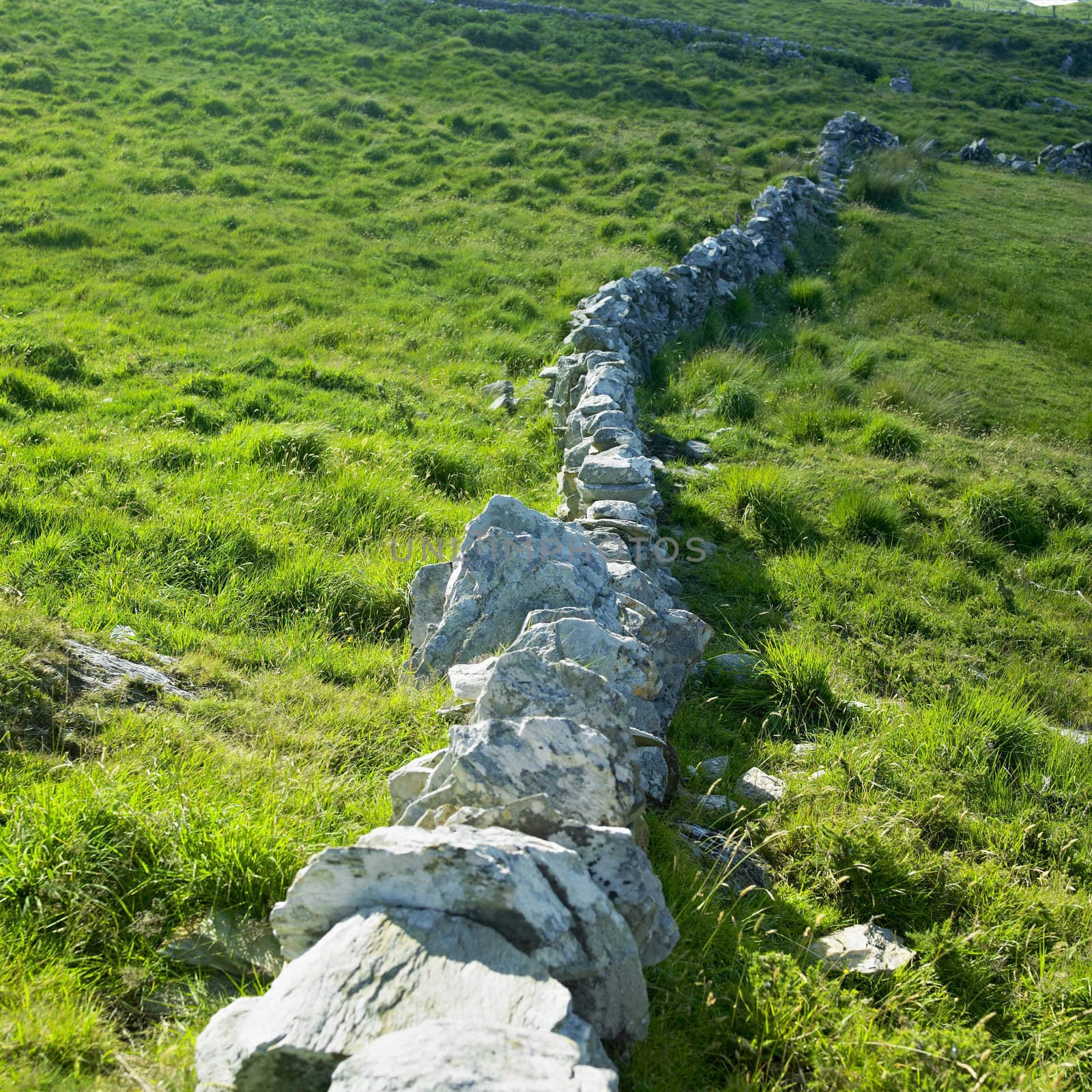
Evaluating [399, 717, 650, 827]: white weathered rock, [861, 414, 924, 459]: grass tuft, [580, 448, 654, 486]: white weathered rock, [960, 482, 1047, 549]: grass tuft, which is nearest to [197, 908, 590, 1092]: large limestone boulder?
[399, 717, 650, 827]: white weathered rock

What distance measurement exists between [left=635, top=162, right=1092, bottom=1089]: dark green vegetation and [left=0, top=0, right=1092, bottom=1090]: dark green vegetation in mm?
26

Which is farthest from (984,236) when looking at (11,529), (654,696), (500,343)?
(11,529)

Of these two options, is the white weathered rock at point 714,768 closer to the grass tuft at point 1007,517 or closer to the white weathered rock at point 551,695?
the white weathered rock at point 551,695

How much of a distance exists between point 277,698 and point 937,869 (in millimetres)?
3577

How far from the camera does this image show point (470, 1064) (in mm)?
2082

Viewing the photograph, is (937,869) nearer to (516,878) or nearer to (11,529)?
(516,878)

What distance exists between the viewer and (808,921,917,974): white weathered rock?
3545 millimetres

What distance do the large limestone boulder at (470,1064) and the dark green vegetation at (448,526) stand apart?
83 centimetres

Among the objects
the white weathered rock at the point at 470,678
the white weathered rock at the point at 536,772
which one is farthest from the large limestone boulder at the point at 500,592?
the white weathered rock at the point at 536,772

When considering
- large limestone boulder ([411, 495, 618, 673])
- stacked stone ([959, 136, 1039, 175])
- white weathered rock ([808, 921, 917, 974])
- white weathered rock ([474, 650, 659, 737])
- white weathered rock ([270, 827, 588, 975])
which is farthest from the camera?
stacked stone ([959, 136, 1039, 175])

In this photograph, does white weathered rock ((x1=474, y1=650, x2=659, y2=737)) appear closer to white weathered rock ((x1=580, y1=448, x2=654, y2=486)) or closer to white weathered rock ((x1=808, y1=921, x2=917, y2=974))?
white weathered rock ((x1=808, y1=921, x2=917, y2=974))

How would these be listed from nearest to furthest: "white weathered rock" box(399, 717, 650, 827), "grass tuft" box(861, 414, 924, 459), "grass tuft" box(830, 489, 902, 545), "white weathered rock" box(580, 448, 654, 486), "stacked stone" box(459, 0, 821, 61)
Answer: "white weathered rock" box(399, 717, 650, 827), "white weathered rock" box(580, 448, 654, 486), "grass tuft" box(830, 489, 902, 545), "grass tuft" box(861, 414, 924, 459), "stacked stone" box(459, 0, 821, 61)

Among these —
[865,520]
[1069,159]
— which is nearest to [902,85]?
[1069,159]

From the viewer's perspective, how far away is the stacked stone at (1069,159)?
27.5 meters
